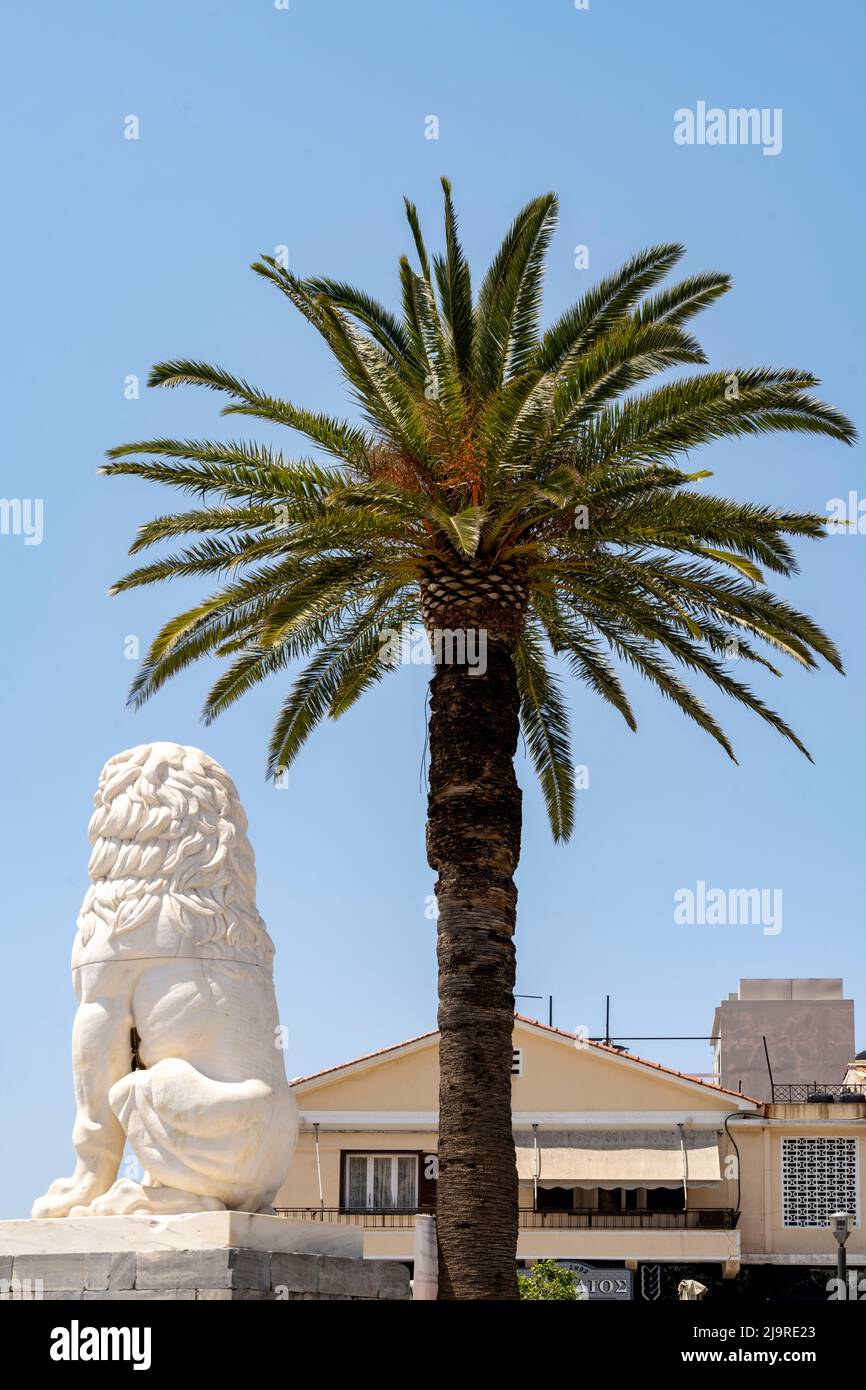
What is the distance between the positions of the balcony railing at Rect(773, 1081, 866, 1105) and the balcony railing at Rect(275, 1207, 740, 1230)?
2.74 meters

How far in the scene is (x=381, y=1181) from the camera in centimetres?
3697

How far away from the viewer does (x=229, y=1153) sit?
30.4 feet

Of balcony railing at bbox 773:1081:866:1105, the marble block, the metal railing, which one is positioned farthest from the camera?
balcony railing at bbox 773:1081:866:1105

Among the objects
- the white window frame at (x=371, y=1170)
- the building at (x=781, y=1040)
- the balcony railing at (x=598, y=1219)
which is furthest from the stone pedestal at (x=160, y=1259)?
the building at (x=781, y=1040)

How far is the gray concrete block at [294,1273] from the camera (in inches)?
358

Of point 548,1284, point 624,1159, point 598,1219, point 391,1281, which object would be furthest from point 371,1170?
point 391,1281

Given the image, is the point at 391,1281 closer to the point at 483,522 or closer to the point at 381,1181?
the point at 483,522

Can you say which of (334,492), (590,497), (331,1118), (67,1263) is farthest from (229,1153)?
(331,1118)

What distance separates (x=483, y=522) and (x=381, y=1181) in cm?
2361

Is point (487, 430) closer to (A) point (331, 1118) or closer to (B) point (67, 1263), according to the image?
(B) point (67, 1263)

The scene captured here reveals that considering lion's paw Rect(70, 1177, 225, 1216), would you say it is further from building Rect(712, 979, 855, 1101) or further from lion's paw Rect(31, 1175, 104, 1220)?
building Rect(712, 979, 855, 1101)

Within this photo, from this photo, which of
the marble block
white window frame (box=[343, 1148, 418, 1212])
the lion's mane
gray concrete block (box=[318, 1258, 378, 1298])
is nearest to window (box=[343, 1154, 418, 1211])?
white window frame (box=[343, 1148, 418, 1212])

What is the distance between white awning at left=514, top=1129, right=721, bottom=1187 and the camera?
3622 cm

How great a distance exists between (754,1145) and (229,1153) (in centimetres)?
2939
